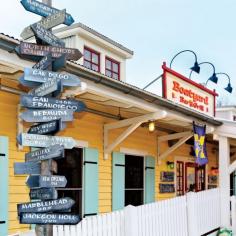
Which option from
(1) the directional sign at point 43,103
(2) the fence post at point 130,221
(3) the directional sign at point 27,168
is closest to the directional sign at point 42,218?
(3) the directional sign at point 27,168

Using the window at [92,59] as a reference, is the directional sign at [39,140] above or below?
below

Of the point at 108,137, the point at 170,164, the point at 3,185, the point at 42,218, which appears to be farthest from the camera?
the point at 170,164

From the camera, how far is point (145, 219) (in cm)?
783

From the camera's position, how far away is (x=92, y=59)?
12.7 meters

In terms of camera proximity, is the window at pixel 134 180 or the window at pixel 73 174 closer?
the window at pixel 73 174

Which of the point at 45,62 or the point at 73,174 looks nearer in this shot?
the point at 45,62

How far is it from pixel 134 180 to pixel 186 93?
2457 mm

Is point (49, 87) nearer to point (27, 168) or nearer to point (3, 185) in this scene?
point (27, 168)

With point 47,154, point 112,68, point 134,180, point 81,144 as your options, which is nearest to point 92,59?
point 112,68

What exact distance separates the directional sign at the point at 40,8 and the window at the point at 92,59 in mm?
7914

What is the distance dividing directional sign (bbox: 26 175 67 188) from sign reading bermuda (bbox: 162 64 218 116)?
6.24 m

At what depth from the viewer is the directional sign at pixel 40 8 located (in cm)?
427

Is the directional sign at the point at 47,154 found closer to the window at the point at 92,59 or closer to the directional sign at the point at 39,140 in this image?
the directional sign at the point at 39,140

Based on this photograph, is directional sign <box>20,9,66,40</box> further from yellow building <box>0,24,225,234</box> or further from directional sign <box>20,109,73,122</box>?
yellow building <box>0,24,225,234</box>
